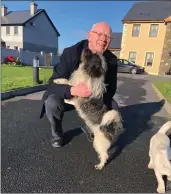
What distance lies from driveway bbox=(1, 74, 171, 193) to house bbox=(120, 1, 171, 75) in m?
25.1

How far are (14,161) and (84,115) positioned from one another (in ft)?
3.87

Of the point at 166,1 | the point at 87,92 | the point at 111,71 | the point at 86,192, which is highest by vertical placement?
the point at 166,1

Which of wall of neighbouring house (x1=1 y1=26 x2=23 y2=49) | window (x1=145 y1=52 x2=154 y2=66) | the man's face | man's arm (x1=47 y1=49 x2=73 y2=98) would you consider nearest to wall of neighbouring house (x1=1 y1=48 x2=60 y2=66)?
wall of neighbouring house (x1=1 y1=26 x2=23 y2=49)

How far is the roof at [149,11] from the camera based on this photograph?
28280 millimetres

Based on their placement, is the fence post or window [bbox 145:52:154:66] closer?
the fence post

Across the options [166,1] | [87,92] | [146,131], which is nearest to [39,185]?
[87,92]

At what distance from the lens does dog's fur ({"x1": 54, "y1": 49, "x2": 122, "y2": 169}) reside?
109 inches

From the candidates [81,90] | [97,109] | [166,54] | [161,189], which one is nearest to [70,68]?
[81,90]

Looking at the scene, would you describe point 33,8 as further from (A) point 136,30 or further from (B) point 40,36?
(A) point 136,30

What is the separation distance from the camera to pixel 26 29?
38.1 metres

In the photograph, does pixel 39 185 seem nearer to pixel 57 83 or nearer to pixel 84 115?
pixel 84 115

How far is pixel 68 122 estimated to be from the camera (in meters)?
4.68

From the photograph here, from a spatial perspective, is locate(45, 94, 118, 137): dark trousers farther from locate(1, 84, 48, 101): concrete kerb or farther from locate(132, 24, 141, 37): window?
locate(132, 24, 141, 37): window

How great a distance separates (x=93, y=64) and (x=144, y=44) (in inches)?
1103
